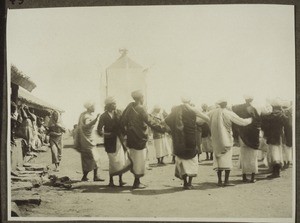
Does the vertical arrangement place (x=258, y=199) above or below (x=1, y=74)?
below

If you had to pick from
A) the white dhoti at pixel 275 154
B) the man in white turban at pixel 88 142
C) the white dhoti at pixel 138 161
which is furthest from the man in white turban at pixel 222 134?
the man in white turban at pixel 88 142

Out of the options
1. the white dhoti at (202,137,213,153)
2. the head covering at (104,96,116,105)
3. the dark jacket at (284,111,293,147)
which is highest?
the head covering at (104,96,116,105)

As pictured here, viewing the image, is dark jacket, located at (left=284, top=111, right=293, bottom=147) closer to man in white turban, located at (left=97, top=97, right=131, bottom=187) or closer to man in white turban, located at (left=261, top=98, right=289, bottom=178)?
man in white turban, located at (left=261, top=98, right=289, bottom=178)

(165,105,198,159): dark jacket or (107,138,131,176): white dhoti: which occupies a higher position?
(165,105,198,159): dark jacket

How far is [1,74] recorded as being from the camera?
3.62m

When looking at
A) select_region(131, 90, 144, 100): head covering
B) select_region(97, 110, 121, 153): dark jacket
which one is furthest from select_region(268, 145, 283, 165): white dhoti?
select_region(97, 110, 121, 153): dark jacket

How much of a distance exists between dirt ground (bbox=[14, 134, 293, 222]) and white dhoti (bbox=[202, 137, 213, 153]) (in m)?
0.09

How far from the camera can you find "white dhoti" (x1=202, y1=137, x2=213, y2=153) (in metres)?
3.56

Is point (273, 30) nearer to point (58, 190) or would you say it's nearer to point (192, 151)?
point (192, 151)

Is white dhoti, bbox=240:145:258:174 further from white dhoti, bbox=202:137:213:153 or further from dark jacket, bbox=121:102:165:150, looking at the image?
dark jacket, bbox=121:102:165:150

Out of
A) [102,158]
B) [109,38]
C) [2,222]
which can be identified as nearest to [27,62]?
[109,38]

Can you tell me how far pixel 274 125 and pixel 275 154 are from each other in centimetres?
22

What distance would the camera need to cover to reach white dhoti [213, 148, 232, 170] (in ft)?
11.6

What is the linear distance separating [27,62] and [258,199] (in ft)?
6.76
